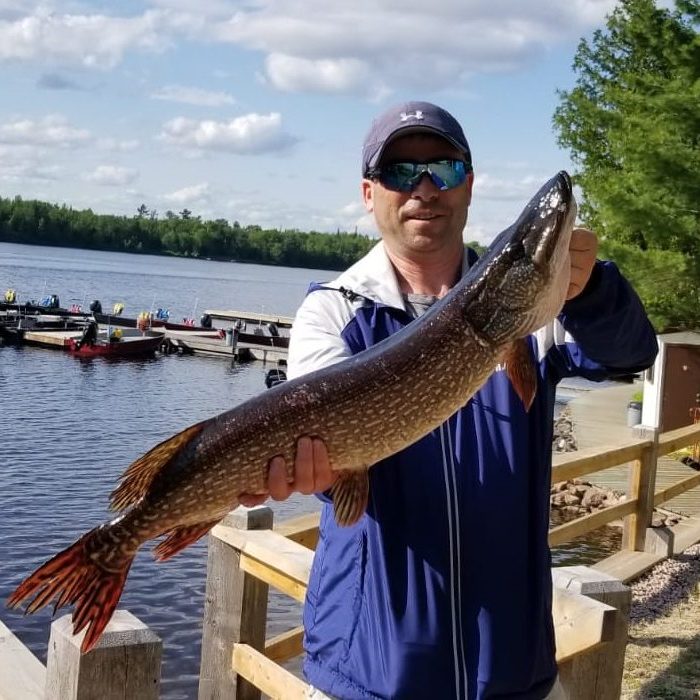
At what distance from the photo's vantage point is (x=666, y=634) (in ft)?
21.6

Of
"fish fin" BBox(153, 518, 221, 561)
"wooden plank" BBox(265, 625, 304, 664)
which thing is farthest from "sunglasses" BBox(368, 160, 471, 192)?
"wooden plank" BBox(265, 625, 304, 664)

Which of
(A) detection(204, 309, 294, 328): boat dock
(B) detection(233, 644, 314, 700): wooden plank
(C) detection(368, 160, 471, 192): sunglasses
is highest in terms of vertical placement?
(C) detection(368, 160, 471, 192): sunglasses

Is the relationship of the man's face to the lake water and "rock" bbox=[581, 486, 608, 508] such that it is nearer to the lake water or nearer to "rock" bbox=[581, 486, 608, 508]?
the lake water

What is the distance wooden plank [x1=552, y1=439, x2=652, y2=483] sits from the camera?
6.58 m

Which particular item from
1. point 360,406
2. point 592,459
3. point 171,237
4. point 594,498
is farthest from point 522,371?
point 171,237

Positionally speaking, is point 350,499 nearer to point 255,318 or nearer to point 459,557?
point 459,557

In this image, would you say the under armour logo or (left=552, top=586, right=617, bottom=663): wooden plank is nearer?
the under armour logo

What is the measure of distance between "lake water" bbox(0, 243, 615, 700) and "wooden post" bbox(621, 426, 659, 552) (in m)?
3.61

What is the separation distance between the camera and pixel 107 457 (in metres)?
19.3

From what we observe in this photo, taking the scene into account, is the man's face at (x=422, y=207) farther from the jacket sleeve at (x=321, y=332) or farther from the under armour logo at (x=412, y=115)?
the jacket sleeve at (x=321, y=332)

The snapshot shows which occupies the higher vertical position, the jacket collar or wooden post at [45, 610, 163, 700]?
the jacket collar

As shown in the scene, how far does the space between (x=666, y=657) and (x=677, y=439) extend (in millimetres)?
3044

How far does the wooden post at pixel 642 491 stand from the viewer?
8.16m

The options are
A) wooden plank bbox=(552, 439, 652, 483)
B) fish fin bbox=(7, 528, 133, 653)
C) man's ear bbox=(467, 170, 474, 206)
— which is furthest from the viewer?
wooden plank bbox=(552, 439, 652, 483)
